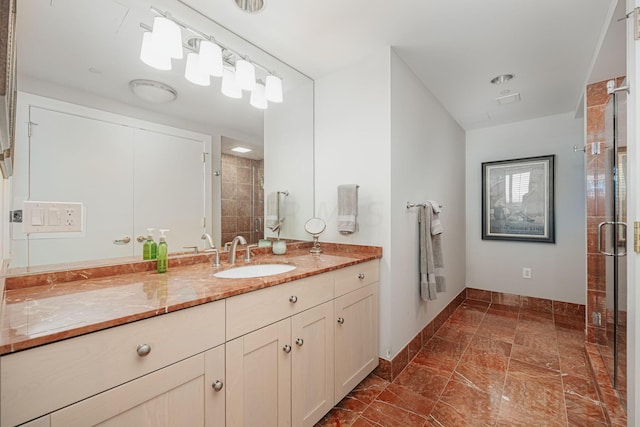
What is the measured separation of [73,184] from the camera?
4.02 feet

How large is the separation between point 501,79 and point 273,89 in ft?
6.43

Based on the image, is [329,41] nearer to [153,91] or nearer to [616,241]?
[153,91]

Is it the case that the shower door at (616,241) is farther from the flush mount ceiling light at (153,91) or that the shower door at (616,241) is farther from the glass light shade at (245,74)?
the flush mount ceiling light at (153,91)

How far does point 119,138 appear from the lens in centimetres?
136

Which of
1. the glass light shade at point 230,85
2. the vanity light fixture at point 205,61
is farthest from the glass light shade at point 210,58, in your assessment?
the glass light shade at point 230,85

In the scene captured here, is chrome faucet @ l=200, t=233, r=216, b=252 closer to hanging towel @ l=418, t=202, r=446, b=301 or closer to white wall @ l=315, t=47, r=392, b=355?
white wall @ l=315, t=47, r=392, b=355

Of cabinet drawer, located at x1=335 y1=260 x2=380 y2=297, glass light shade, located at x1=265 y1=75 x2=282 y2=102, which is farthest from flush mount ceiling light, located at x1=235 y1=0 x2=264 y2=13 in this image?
cabinet drawer, located at x1=335 y1=260 x2=380 y2=297

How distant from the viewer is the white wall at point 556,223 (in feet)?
10.3

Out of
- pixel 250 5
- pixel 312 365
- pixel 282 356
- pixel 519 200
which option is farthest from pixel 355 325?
pixel 519 200

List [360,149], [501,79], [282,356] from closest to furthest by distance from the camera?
[282,356]
[360,149]
[501,79]

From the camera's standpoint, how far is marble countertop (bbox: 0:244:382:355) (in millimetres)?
713

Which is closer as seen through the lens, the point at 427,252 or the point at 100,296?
the point at 100,296

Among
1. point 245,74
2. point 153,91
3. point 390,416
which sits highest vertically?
point 245,74

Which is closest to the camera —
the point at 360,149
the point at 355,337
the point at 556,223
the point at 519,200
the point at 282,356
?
the point at 282,356
